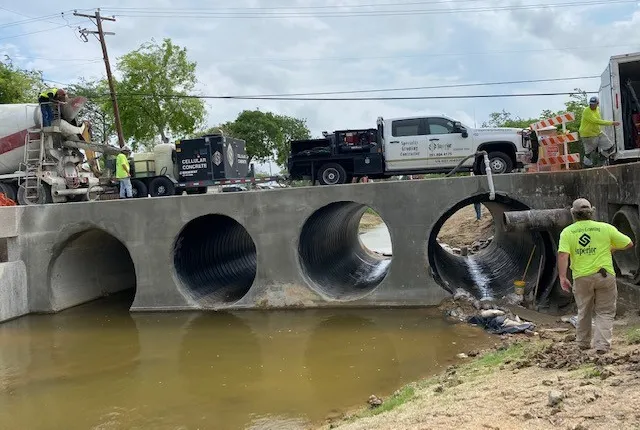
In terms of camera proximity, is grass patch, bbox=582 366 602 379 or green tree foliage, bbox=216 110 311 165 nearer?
grass patch, bbox=582 366 602 379

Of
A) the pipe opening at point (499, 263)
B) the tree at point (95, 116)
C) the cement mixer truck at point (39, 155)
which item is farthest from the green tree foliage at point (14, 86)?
Answer: the pipe opening at point (499, 263)

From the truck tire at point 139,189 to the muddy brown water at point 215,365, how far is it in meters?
6.33

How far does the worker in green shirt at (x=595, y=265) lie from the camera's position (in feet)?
19.8

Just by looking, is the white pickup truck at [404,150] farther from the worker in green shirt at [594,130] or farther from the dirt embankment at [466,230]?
the dirt embankment at [466,230]

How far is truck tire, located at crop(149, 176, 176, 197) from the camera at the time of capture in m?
19.2

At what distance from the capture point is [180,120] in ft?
112

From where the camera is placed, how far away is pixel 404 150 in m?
15.5

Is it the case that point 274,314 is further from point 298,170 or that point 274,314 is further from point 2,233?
point 2,233

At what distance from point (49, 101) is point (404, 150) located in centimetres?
1155

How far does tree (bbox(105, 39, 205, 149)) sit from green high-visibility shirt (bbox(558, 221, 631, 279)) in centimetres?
3047

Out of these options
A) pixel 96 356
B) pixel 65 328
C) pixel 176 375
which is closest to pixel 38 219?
pixel 65 328

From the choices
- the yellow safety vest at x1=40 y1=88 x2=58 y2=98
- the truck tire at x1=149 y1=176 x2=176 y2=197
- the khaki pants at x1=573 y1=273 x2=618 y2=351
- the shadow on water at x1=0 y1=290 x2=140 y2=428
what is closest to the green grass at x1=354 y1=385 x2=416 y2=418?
the khaki pants at x1=573 y1=273 x2=618 y2=351

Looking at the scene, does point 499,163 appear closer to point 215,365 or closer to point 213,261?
point 215,365

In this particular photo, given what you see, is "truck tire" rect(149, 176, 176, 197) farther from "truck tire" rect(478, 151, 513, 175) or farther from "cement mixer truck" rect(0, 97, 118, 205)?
"truck tire" rect(478, 151, 513, 175)
